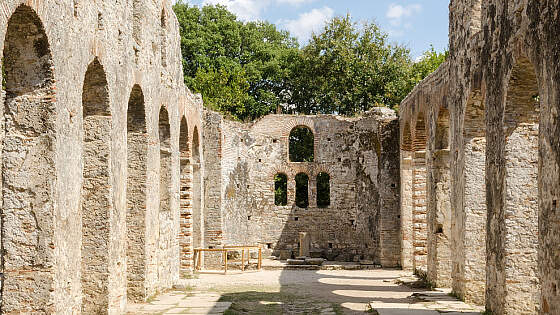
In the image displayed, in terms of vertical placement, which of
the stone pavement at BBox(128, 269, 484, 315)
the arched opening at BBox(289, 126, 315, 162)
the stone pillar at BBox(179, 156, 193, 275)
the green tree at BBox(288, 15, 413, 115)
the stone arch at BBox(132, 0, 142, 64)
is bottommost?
the stone pavement at BBox(128, 269, 484, 315)

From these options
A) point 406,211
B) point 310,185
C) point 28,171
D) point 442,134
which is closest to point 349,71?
point 310,185

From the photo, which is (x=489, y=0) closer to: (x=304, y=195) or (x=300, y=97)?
(x=304, y=195)

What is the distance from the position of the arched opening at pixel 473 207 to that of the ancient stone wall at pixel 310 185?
9074mm

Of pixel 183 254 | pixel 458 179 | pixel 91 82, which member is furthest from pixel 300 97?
pixel 91 82

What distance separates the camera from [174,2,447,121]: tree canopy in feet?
106

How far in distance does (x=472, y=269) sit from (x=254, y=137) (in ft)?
41.6

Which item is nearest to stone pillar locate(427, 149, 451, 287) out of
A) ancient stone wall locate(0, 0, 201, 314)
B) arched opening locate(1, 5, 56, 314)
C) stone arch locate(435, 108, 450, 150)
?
stone arch locate(435, 108, 450, 150)

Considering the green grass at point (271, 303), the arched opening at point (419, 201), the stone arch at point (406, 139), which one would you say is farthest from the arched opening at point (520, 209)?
the stone arch at point (406, 139)

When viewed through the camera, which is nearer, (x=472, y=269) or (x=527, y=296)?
(x=527, y=296)

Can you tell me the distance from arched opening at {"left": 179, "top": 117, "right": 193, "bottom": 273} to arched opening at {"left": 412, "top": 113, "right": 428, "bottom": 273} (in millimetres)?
5722

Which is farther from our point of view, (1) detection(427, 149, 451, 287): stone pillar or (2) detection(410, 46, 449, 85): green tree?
(2) detection(410, 46, 449, 85): green tree

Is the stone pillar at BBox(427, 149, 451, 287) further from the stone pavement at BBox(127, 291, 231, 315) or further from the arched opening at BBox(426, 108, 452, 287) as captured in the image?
the stone pavement at BBox(127, 291, 231, 315)

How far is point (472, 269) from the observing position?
38.9 feet

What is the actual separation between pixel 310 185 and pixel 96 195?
14.3 metres
